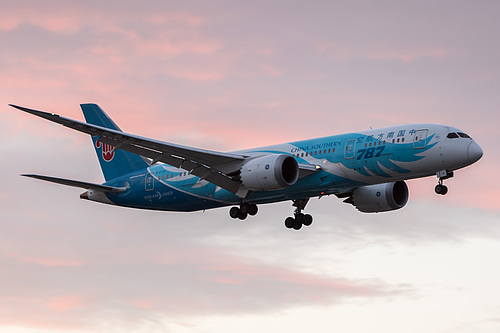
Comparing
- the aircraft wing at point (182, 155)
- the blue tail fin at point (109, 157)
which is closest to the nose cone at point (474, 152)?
the aircraft wing at point (182, 155)

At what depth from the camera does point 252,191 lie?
46656mm

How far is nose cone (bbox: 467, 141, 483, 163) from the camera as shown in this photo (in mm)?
41875

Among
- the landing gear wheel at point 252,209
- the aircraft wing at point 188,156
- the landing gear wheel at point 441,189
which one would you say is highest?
the aircraft wing at point 188,156

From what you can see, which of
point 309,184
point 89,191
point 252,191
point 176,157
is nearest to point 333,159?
point 309,184

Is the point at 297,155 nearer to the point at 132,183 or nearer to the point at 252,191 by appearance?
the point at 252,191

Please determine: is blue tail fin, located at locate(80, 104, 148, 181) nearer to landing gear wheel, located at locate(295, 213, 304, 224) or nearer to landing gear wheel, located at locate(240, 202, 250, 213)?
landing gear wheel, located at locate(240, 202, 250, 213)

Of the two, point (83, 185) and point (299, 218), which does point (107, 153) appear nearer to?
point (83, 185)

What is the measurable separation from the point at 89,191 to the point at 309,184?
15903 millimetres

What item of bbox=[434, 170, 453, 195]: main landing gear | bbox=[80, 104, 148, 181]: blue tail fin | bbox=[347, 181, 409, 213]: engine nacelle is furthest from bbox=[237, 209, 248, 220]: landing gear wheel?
bbox=[434, 170, 453, 195]: main landing gear

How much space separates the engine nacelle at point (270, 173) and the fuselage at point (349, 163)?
1247 millimetres

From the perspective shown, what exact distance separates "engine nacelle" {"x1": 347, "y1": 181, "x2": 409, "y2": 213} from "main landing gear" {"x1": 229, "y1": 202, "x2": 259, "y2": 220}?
262 inches

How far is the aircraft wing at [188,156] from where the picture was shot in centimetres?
4238

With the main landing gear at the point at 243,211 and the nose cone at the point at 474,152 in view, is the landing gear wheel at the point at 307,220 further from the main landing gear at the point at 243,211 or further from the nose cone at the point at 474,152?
the nose cone at the point at 474,152

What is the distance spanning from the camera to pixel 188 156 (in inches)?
1774
